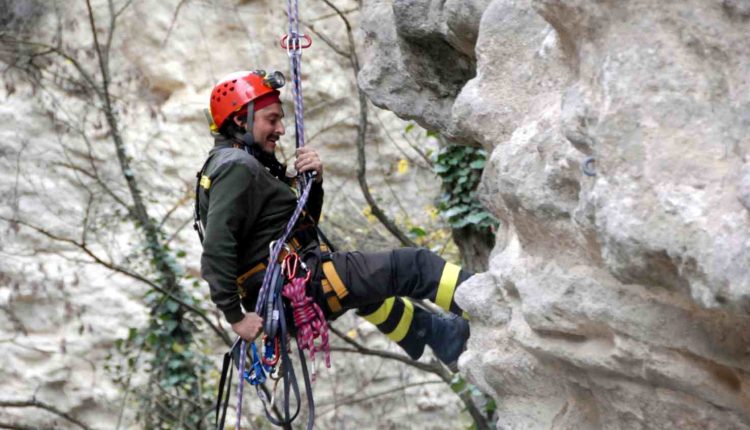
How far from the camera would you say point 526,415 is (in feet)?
12.0

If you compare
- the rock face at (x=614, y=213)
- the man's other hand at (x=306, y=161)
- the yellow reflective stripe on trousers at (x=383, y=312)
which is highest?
the man's other hand at (x=306, y=161)

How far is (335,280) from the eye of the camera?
4562 mm

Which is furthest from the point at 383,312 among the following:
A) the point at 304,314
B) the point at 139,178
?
the point at 139,178

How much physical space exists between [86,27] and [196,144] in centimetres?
145

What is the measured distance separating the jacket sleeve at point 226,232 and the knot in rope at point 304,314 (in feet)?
0.72

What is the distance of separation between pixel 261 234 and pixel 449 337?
3.57 ft

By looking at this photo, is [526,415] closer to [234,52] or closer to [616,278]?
[616,278]

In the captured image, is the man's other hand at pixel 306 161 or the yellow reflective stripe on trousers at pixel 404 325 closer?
the man's other hand at pixel 306 161

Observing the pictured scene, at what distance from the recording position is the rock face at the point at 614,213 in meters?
2.52

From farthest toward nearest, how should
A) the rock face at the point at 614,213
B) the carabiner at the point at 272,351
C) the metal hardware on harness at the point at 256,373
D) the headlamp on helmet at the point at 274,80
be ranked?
the headlamp on helmet at the point at 274,80 < the metal hardware on harness at the point at 256,373 < the carabiner at the point at 272,351 < the rock face at the point at 614,213

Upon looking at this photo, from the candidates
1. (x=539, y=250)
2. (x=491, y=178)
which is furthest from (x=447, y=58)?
(x=539, y=250)

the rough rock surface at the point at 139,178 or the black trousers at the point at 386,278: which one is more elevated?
the rough rock surface at the point at 139,178

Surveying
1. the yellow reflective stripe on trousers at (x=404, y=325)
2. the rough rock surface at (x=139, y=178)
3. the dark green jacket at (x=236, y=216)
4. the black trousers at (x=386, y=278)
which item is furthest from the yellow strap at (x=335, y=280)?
the rough rock surface at (x=139, y=178)

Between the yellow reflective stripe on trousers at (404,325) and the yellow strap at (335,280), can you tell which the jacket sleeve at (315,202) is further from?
the yellow reflective stripe on trousers at (404,325)
